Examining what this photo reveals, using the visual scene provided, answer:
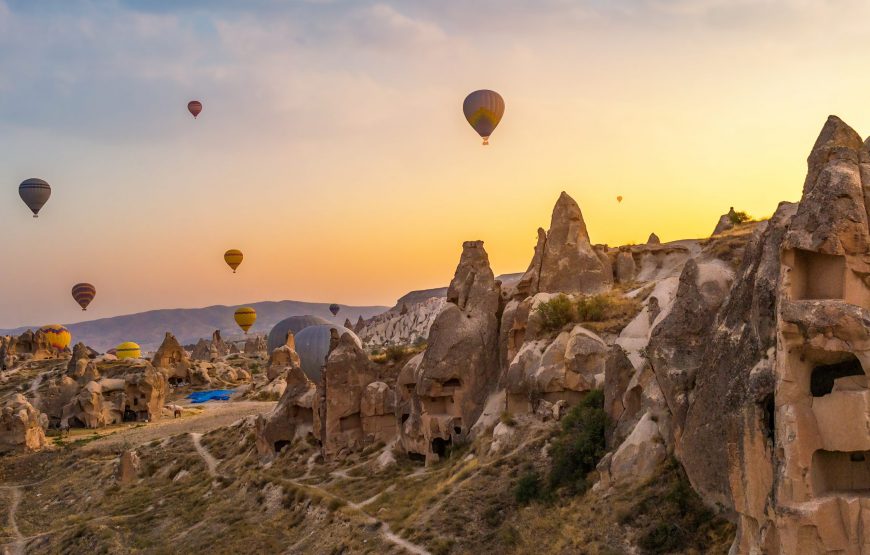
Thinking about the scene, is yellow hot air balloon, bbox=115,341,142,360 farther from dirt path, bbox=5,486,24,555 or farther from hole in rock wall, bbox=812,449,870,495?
hole in rock wall, bbox=812,449,870,495

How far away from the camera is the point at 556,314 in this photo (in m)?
25.7

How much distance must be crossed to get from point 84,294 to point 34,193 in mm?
34431

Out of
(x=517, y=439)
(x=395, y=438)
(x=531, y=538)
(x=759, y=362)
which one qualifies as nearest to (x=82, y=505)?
(x=395, y=438)

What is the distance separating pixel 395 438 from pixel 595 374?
9.49 m

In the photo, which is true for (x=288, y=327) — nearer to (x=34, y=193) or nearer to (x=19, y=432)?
(x=34, y=193)

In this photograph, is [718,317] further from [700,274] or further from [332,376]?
[332,376]

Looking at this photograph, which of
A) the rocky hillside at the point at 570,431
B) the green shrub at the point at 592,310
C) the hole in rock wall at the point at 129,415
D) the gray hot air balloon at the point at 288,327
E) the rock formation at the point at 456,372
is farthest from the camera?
the gray hot air balloon at the point at 288,327

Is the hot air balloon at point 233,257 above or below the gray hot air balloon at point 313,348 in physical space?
above

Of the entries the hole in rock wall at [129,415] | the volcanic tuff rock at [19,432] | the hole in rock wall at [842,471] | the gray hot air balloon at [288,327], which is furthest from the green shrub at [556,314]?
the gray hot air balloon at [288,327]

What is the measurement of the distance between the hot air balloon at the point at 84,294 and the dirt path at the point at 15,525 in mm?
63729

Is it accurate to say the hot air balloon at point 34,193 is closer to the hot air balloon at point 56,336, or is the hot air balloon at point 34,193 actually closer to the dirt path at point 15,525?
the hot air balloon at point 56,336

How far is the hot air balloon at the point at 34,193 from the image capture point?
2721 inches

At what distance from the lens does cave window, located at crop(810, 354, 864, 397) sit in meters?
11.0

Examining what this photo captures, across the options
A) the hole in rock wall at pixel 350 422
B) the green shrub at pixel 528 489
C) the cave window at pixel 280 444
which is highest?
the hole in rock wall at pixel 350 422
